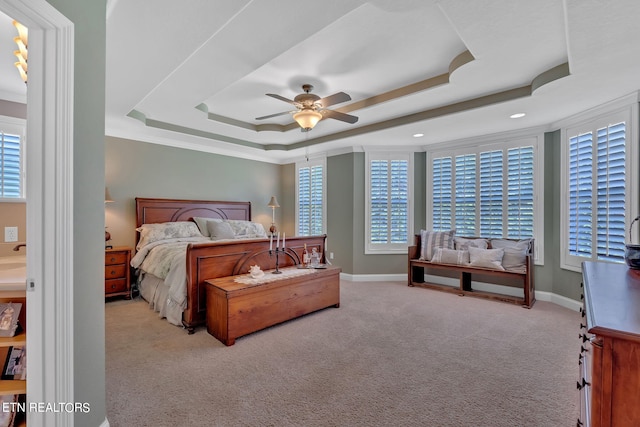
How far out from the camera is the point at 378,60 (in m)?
2.69

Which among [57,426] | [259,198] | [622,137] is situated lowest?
[57,426]

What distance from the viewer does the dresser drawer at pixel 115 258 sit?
3946mm

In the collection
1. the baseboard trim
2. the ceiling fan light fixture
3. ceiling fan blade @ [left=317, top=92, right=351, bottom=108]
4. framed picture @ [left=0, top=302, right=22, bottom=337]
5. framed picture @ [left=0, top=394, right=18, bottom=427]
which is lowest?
the baseboard trim

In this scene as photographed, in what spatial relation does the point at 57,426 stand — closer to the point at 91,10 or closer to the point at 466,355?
the point at 91,10

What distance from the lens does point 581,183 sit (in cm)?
366

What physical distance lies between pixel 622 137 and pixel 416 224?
2.92 meters

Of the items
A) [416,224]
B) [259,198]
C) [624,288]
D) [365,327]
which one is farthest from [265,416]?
[259,198]

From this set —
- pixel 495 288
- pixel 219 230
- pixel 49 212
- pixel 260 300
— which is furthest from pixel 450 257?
pixel 49 212

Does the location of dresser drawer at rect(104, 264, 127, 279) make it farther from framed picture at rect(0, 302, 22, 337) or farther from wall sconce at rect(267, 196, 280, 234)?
framed picture at rect(0, 302, 22, 337)

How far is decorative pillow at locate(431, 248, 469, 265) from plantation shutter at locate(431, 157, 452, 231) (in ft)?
2.03

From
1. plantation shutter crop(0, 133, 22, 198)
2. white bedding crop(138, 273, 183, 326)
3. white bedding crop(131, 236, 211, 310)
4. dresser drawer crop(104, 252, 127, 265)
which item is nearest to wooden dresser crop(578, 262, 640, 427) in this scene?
white bedding crop(131, 236, 211, 310)

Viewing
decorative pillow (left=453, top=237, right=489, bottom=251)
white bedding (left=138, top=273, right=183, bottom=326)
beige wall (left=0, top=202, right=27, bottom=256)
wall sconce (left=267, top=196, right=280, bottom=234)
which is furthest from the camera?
wall sconce (left=267, top=196, right=280, bottom=234)

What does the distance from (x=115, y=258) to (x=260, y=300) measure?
2.45 m

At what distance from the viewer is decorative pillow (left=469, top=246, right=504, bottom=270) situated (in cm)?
421
